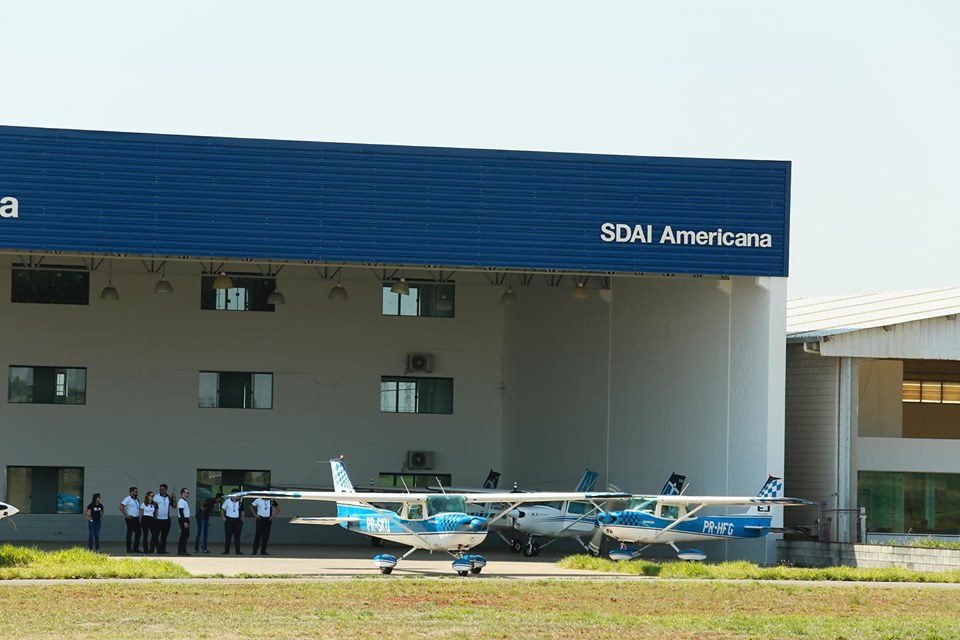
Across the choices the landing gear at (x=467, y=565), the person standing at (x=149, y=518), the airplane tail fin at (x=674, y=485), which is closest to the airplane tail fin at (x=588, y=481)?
the airplane tail fin at (x=674, y=485)

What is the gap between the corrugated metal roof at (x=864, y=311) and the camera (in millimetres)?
31266

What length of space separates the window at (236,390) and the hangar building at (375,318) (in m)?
0.05

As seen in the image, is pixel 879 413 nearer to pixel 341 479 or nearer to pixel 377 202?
pixel 341 479

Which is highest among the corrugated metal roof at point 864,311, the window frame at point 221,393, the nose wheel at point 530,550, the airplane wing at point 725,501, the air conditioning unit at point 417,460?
the corrugated metal roof at point 864,311

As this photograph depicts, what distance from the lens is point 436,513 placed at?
1053 inches

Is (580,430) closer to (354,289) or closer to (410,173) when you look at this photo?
(354,289)

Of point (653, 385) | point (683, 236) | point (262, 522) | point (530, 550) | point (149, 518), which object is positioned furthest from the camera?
point (530, 550)

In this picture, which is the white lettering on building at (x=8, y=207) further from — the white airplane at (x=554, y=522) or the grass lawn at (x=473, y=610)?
the white airplane at (x=554, y=522)

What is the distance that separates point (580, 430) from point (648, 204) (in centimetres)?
853

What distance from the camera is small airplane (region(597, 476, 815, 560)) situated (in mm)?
28641

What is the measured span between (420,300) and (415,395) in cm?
241

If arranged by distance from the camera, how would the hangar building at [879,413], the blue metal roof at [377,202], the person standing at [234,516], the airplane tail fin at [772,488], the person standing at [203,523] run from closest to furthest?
1. the blue metal roof at [377,202]
2. the airplane tail fin at [772,488]
3. the hangar building at [879,413]
4. the person standing at [234,516]
5. the person standing at [203,523]

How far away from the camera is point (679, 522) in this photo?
2925 cm

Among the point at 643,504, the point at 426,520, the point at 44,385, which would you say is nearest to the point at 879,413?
the point at 643,504
